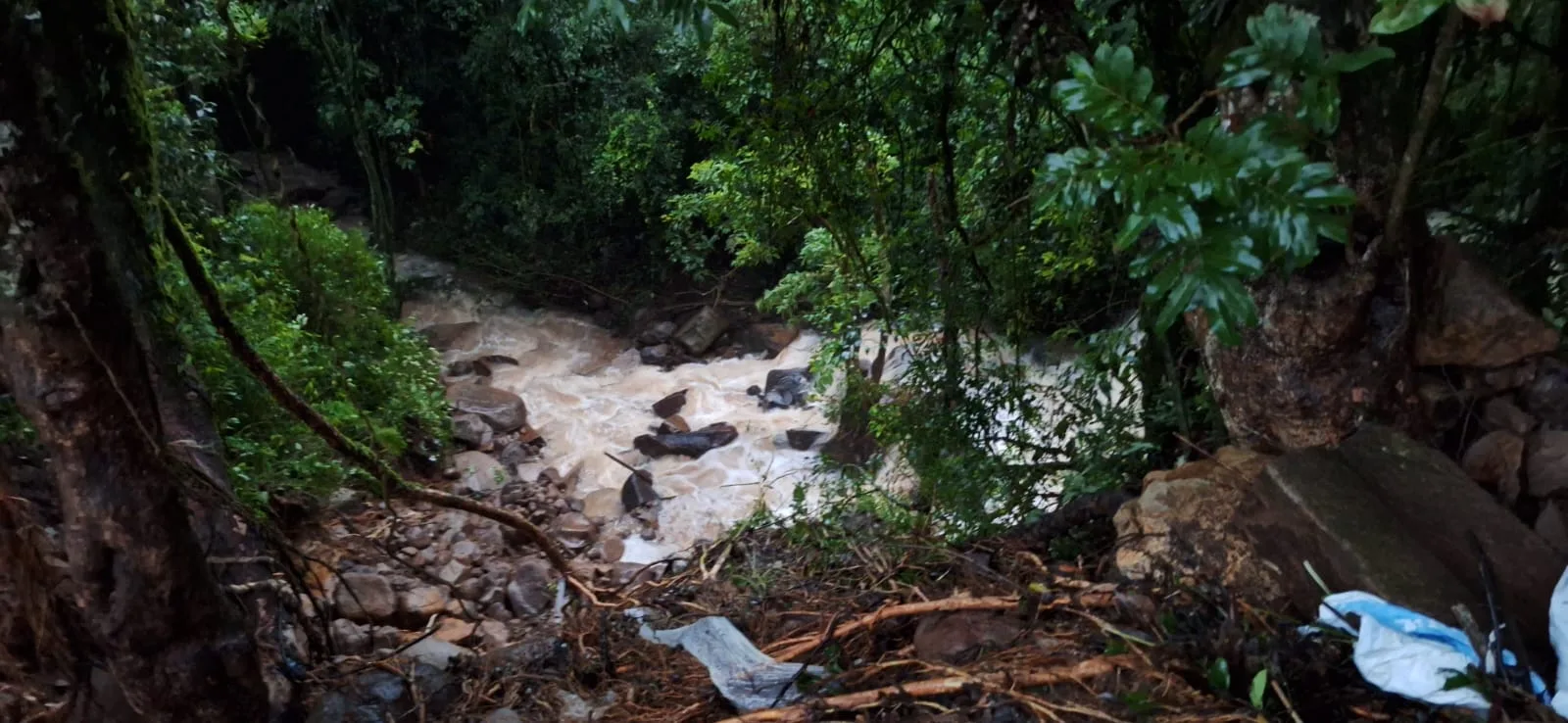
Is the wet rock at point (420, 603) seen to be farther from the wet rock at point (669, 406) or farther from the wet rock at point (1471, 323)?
the wet rock at point (1471, 323)

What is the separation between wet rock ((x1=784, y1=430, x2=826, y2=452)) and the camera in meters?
6.72

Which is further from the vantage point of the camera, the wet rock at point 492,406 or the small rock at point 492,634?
the wet rock at point 492,406

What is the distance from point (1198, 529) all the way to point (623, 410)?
602 cm

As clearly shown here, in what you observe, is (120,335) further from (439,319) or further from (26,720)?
(439,319)

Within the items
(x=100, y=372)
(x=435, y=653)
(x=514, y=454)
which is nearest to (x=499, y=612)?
(x=435, y=653)

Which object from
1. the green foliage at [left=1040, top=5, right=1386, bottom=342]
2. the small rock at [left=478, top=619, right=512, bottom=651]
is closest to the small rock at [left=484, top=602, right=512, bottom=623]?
the small rock at [left=478, top=619, right=512, bottom=651]

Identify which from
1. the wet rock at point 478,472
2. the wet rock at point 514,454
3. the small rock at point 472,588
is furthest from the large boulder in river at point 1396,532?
the wet rock at point 514,454

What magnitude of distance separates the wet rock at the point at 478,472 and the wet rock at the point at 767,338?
9.21 feet

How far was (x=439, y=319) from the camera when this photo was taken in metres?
8.45

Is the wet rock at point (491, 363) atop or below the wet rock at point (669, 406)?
atop

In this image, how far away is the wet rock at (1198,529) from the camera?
1.79 metres

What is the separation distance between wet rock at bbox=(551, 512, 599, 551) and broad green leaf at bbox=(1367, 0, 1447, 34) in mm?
5044

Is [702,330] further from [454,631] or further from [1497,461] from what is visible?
[1497,461]

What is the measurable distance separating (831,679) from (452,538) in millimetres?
3709
